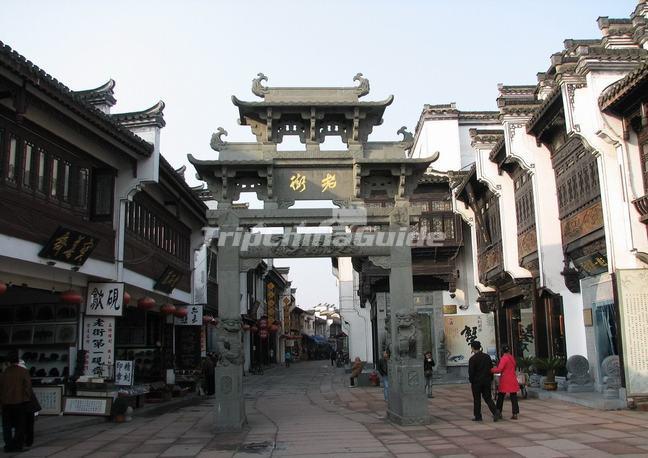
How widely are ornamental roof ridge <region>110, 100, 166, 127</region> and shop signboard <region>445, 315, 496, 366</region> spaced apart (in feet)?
51.1

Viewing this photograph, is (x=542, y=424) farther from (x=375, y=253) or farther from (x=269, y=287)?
(x=269, y=287)

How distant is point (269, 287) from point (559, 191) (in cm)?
3472

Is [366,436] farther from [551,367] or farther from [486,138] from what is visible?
[486,138]

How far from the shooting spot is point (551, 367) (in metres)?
17.9

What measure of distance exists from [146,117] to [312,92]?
19.7ft

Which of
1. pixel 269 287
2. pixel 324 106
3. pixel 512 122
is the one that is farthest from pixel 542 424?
pixel 269 287

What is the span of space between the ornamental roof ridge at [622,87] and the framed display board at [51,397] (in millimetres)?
13771

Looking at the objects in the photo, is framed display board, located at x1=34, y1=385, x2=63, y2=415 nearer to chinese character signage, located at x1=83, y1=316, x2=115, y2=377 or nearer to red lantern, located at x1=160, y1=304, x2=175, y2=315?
chinese character signage, located at x1=83, y1=316, x2=115, y2=377

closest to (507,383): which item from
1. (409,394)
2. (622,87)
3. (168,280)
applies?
(409,394)

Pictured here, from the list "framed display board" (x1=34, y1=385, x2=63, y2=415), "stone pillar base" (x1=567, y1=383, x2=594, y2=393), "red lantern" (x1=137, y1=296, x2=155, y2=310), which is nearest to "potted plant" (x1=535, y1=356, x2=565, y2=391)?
"stone pillar base" (x1=567, y1=383, x2=594, y2=393)

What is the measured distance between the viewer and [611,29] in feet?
57.5

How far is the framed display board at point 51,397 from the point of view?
14633mm

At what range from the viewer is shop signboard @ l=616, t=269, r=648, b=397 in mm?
14258

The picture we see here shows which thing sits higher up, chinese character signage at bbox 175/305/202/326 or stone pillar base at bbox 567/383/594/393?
chinese character signage at bbox 175/305/202/326
